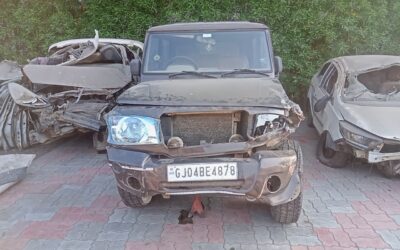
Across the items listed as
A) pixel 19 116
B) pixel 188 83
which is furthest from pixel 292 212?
pixel 19 116

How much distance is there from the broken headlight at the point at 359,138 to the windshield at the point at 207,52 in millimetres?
→ 1466

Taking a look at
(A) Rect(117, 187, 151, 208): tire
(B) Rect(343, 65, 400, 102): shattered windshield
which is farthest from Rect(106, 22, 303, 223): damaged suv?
(B) Rect(343, 65, 400, 102): shattered windshield

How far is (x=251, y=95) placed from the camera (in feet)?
11.8

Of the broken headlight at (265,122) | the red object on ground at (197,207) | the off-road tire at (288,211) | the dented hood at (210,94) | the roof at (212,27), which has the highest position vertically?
the roof at (212,27)

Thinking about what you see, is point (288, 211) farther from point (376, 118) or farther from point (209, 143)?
point (376, 118)

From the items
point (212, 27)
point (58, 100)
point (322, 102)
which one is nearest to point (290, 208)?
point (212, 27)

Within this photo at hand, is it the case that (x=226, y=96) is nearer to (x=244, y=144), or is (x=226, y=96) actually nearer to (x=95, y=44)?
(x=244, y=144)

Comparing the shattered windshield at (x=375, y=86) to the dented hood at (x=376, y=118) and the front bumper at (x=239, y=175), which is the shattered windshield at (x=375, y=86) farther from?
the front bumper at (x=239, y=175)

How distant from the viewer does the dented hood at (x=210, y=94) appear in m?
3.50

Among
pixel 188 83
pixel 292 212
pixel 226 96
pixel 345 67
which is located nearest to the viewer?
pixel 226 96

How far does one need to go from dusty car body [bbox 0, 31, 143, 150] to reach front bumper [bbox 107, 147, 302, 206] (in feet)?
9.08

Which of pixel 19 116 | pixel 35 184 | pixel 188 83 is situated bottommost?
pixel 35 184

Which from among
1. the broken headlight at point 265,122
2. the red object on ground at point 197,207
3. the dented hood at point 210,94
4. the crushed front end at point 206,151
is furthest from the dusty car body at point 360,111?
the red object on ground at point 197,207

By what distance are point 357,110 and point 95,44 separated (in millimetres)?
4568
